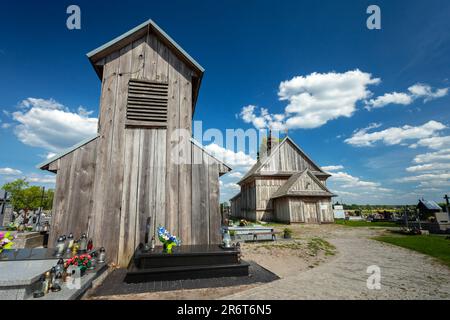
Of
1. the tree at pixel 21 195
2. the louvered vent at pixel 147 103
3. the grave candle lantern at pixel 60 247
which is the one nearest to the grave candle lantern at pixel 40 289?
the grave candle lantern at pixel 60 247

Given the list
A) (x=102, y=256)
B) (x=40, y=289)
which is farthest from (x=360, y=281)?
(x=40, y=289)

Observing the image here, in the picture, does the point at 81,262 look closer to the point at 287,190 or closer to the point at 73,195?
the point at 73,195

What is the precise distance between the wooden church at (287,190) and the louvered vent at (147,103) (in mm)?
17067

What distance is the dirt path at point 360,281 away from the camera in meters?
4.61

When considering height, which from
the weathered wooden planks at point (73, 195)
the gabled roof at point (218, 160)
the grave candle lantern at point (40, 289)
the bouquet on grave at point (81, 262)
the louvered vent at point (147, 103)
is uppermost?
the louvered vent at point (147, 103)

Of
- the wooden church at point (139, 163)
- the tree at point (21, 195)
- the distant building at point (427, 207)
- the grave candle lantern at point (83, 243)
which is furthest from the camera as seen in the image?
the tree at point (21, 195)

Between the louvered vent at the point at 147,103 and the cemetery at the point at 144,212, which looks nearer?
the cemetery at the point at 144,212

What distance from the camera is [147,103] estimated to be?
7.31 m

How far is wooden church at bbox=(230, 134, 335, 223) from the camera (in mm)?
21797

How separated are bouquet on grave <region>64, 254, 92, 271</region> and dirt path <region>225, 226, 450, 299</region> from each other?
3408mm

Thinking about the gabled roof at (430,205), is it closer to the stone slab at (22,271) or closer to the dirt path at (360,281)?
the dirt path at (360,281)

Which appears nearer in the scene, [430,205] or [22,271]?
[22,271]

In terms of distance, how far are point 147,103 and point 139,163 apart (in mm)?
2164
